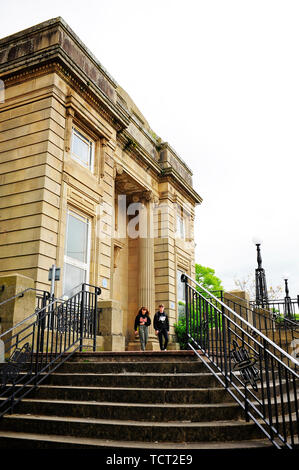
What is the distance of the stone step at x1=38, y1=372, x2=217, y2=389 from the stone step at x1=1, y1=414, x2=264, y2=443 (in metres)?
0.82

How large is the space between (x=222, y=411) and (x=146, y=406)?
3.37ft

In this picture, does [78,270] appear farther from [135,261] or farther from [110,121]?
[135,261]

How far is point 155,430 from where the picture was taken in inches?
194

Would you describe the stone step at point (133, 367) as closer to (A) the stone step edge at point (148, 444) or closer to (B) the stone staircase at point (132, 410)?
(B) the stone staircase at point (132, 410)

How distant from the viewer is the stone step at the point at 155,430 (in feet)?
16.0

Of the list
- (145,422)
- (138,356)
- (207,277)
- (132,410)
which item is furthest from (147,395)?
(207,277)

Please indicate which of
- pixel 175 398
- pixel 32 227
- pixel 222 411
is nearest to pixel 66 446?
pixel 175 398

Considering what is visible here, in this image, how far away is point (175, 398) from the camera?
18.6ft

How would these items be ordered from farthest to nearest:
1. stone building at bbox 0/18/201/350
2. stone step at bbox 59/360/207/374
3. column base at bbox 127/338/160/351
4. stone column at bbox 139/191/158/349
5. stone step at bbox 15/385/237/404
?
stone column at bbox 139/191/158/349 → column base at bbox 127/338/160/351 → stone building at bbox 0/18/201/350 → stone step at bbox 59/360/207/374 → stone step at bbox 15/385/237/404

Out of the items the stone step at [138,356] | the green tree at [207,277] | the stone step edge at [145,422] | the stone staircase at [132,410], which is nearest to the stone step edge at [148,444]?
the stone staircase at [132,410]

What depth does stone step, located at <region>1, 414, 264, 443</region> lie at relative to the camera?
4.88 m

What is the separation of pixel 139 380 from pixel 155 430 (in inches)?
52.2

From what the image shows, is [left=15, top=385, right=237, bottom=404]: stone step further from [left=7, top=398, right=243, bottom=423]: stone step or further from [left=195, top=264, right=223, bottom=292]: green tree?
[left=195, top=264, right=223, bottom=292]: green tree

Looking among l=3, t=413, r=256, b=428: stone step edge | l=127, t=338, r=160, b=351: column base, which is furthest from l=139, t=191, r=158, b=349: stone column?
l=3, t=413, r=256, b=428: stone step edge
